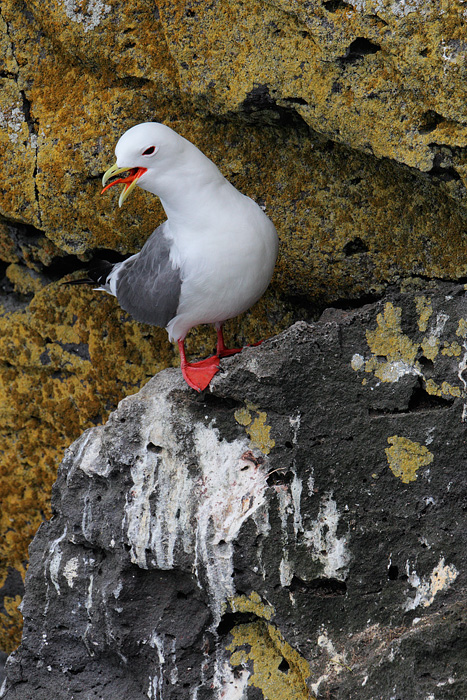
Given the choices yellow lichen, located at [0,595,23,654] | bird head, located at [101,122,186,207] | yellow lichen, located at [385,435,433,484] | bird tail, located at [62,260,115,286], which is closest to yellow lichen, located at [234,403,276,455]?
yellow lichen, located at [385,435,433,484]

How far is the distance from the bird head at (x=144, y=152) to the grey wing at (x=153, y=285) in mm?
310

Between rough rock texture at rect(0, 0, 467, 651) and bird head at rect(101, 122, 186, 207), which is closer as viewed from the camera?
rough rock texture at rect(0, 0, 467, 651)

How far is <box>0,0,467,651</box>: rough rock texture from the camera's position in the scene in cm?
265

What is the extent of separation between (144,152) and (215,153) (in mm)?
635

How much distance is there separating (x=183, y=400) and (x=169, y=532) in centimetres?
50

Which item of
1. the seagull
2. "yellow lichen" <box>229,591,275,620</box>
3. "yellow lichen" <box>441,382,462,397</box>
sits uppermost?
the seagull

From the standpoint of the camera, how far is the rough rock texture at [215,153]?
265cm

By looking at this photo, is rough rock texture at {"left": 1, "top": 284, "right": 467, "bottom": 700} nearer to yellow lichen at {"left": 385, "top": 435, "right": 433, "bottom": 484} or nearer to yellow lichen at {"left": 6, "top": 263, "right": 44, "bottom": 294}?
yellow lichen at {"left": 385, "top": 435, "right": 433, "bottom": 484}

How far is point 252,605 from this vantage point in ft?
8.77

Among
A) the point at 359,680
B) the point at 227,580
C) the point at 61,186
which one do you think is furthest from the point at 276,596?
the point at 61,186

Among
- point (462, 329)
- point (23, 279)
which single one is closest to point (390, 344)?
point (462, 329)

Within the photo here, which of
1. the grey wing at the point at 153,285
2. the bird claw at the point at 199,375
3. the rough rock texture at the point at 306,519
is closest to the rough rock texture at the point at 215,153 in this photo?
the grey wing at the point at 153,285

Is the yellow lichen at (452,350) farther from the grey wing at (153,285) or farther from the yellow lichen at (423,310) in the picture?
the grey wing at (153,285)

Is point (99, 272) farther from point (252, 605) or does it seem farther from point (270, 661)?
→ point (270, 661)
